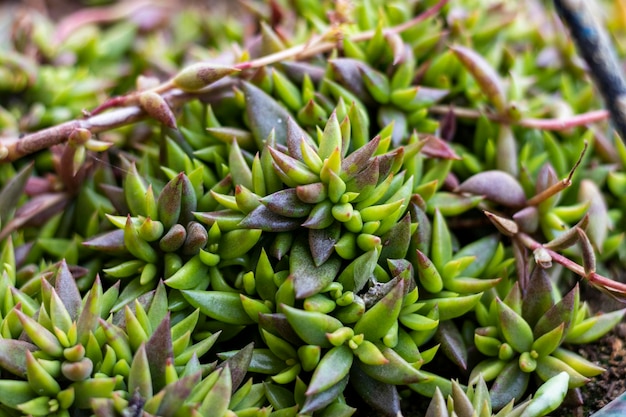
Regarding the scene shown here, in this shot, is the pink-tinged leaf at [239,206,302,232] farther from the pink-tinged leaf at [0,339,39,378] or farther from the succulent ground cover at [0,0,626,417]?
the pink-tinged leaf at [0,339,39,378]

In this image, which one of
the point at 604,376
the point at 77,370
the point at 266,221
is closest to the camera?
the point at 77,370

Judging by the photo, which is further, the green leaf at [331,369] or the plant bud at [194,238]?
the plant bud at [194,238]

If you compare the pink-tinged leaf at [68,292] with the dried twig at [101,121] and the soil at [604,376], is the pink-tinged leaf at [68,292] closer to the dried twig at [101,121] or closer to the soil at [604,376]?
the dried twig at [101,121]

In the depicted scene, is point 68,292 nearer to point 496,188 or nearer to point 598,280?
point 496,188

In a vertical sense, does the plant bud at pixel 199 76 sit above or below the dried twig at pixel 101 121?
above

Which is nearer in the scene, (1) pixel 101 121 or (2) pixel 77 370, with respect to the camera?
(2) pixel 77 370

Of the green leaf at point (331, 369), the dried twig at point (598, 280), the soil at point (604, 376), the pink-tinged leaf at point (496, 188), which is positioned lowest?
the soil at point (604, 376)

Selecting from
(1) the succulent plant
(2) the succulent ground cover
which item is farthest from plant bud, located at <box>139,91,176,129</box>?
(1) the succulent plant

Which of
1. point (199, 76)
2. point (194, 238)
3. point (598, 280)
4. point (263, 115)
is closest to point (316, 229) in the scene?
point (194, 238)

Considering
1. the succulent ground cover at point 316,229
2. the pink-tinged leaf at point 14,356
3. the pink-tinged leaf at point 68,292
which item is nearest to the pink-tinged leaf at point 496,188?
the succulent ground cover at point 316,229
